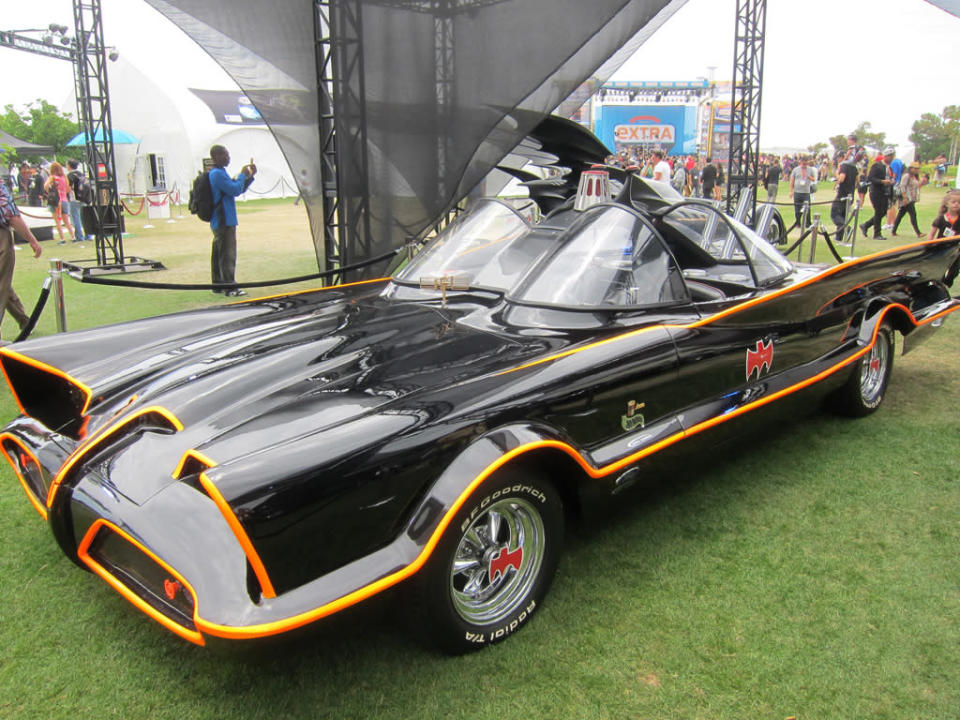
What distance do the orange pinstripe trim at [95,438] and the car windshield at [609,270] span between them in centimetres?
155

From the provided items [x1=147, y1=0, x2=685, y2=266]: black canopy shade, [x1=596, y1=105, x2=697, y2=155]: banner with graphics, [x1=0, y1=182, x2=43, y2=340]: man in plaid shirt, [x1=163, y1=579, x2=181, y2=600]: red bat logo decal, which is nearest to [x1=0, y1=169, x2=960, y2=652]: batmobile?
[x1=163, y1=579, x2=181, y2=600]: red bat logo decal

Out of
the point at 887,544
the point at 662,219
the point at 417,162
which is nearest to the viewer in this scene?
the point at 887,544

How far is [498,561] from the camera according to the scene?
2.45m

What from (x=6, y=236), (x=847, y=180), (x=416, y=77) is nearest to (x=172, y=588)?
(x=6, y=236)

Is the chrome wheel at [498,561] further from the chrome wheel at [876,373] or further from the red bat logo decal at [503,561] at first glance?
the chrome wheel at [876,373]

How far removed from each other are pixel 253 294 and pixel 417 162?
14.7 ft

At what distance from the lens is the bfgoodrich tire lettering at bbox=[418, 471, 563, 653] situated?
2182mm

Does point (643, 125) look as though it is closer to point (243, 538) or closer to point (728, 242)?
point (728, 242)

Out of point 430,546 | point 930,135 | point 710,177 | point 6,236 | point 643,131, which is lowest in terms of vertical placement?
point 430,546

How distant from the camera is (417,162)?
22.1ft

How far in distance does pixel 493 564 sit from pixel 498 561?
0.08ft

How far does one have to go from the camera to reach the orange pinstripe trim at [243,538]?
1784 mm

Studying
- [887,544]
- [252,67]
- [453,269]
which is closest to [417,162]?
[252,67]

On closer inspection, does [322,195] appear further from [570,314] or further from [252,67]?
[570,314]
